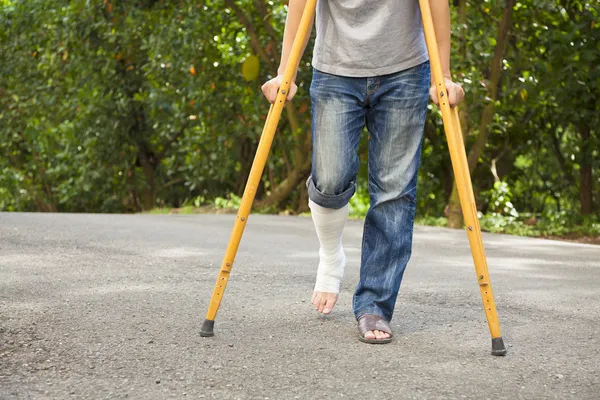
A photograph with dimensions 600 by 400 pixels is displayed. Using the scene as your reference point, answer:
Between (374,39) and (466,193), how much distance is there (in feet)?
2.36

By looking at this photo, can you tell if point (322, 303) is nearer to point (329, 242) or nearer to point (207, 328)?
point (329, 242)

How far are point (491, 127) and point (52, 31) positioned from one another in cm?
653

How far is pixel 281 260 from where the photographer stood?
256 inches

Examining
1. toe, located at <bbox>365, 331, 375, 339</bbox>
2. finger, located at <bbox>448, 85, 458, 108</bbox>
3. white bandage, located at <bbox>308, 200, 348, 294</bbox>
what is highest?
finger, located at <bbox>448, 85, 458, 108</bbox>

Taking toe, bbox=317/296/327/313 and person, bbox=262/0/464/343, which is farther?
toe, bbox=317/296/327/313

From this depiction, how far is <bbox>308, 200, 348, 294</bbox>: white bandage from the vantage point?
13.4 ft

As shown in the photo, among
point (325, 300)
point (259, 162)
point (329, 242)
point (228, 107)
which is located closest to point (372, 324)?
point (325, 300)

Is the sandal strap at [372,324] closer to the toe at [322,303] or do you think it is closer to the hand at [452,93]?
the toe at [322,303]

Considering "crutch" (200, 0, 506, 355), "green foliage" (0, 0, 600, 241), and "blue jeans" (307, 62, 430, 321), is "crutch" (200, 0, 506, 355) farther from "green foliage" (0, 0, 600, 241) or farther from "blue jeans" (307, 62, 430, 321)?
"green foliage" (0, 0, 600, 241)

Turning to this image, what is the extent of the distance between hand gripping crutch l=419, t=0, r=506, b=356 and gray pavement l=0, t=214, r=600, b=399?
0.40 feet

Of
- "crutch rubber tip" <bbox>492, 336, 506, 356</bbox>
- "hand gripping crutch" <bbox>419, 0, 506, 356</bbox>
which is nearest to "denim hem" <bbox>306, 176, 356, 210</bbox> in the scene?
"hand gripping crutch" <bbox>419, 0, 506, 356</bbox>

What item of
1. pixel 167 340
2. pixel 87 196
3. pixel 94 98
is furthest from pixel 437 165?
pixel 167 340

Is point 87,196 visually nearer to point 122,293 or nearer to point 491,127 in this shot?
point 491,127

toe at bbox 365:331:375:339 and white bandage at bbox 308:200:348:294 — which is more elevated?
white bandage at bbox 308:200:348:294
